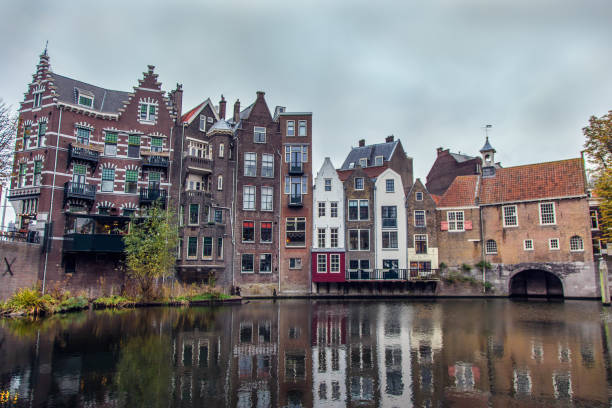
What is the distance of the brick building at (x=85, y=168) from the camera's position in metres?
35.2

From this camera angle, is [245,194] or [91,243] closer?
[91,243]

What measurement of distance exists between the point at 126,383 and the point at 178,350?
4.28m

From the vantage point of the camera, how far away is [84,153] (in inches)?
1454

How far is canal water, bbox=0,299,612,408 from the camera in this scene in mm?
11312

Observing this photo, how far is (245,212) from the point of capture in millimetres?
43219

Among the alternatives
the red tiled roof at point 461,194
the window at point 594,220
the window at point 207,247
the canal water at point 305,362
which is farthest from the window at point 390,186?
the canal water at point 305,362

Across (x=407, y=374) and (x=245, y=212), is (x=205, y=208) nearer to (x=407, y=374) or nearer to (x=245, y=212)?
(x=245, y=212)

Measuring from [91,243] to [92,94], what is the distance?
14531 mm

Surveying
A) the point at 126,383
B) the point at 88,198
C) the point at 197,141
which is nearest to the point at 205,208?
the point at 197,141

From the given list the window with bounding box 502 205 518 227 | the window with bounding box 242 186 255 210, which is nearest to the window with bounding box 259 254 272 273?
the window with bounding box 242 186 255 210

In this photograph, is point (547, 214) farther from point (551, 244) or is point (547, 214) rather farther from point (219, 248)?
point (219, 248)

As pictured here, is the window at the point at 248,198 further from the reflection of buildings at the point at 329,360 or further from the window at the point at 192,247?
the reflection of buildings at the point at 329,360

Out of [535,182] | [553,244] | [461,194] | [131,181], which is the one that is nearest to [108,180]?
[131,181]

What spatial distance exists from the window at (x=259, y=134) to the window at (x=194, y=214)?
10115 mm
